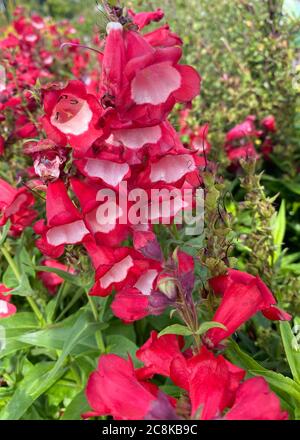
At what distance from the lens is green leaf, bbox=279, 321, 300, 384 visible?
87 cm

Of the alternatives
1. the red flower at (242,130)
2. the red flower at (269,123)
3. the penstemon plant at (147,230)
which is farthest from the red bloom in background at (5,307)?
the red flower at (269,123)

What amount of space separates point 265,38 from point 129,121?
4.92ft

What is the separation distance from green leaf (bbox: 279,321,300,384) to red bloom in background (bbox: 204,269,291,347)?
0.30 ft

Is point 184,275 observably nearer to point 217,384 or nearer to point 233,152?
point 217,384

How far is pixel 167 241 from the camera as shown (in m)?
1.22

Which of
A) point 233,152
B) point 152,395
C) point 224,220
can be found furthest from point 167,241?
point 233,152

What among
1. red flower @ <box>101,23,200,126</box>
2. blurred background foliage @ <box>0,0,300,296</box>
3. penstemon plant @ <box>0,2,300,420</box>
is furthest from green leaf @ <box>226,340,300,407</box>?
blurred background foliage @ <box>0,0,300,296</box>

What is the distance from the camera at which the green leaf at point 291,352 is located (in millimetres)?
865

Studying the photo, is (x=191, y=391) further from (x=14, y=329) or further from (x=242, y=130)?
(x=242, y=130)

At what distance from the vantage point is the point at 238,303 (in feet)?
2.66

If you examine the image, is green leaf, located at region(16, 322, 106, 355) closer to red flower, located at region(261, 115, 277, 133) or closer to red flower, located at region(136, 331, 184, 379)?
red flower, located at region(136, 331, 184, 379)

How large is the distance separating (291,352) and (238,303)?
0.16 meters

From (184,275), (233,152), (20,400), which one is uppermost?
(184,275)
